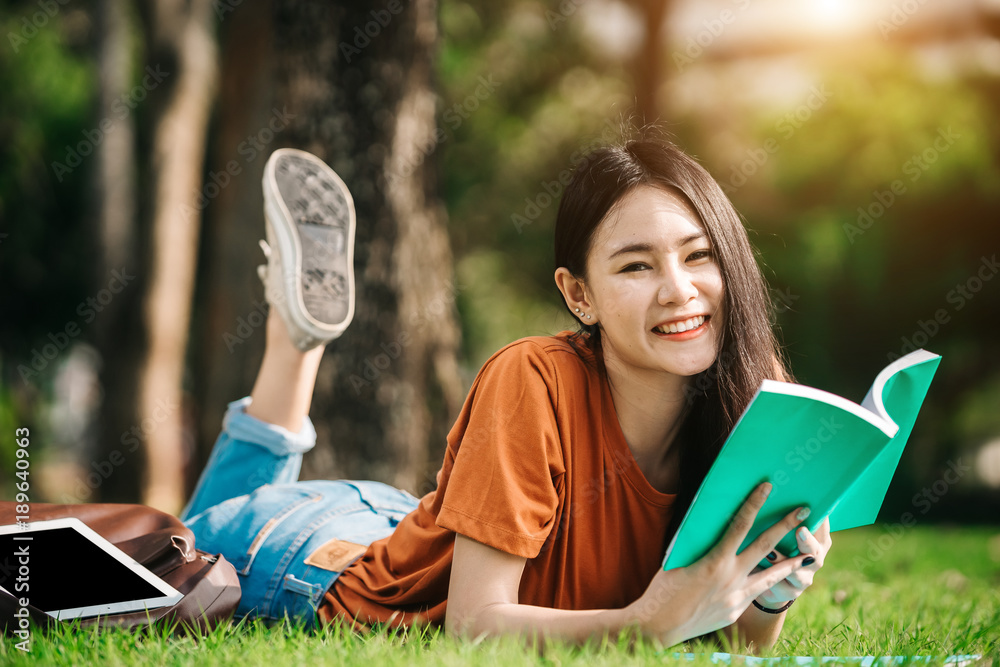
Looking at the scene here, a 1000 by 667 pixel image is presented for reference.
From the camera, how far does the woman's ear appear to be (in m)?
2.32

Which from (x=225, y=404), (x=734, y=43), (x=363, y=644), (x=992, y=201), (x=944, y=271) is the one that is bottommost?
(x=363, y=644)

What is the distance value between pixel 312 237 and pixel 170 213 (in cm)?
547

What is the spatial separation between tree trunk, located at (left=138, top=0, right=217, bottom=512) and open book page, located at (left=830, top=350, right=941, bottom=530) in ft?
22.6

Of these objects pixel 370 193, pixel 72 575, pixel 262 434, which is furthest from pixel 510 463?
pixel 370 193

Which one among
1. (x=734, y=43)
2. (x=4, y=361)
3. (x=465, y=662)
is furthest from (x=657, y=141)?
(x=4, y=361)

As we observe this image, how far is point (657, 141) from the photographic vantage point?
7.65 feet

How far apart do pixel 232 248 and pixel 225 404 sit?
119 centimetres

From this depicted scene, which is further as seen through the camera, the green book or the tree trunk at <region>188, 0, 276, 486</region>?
the tree trunk at <region>188, 0, 276, 486</region>

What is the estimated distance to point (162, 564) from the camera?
7.61 feet

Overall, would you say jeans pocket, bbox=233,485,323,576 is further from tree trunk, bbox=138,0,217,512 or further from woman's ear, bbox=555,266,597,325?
tree trunk, bbox=138,0,217,512

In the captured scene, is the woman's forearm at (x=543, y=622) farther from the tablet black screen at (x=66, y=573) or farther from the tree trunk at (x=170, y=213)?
the tree trunk at (x=170, y=213)

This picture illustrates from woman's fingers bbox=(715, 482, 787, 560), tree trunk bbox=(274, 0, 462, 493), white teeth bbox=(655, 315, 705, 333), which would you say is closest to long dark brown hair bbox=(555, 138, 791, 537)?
white teeth bbox=(655, 315, 705, 333)

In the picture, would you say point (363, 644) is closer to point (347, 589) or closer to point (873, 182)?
point (347, 589)

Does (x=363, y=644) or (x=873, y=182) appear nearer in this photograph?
(x=363, y=644)
